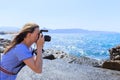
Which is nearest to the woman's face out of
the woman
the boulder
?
the woman

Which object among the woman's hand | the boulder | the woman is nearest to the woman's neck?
the woman

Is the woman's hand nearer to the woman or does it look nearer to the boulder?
the woman

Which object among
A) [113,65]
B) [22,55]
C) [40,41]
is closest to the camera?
[22,55]

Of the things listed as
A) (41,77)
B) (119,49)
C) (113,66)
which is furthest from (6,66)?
(119,49)

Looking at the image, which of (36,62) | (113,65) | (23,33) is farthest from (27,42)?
(113,65)

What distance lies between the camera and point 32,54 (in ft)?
17.0

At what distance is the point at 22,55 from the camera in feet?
16.5

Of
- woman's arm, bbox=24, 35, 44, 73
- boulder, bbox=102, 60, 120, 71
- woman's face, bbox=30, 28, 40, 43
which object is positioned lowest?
boulder, bbox=102, 60, 120, 71

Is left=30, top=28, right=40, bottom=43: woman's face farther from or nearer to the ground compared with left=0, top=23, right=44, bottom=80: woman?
farther from the ground

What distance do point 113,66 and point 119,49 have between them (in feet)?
22.0

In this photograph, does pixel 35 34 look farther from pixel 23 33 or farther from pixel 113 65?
pixel 113 65

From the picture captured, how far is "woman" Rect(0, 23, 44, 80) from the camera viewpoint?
16.5 ft

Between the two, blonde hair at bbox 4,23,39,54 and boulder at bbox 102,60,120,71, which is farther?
boulder at bbox 102,60,120,71

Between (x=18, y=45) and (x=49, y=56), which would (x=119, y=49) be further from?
(x=18, y=45)
